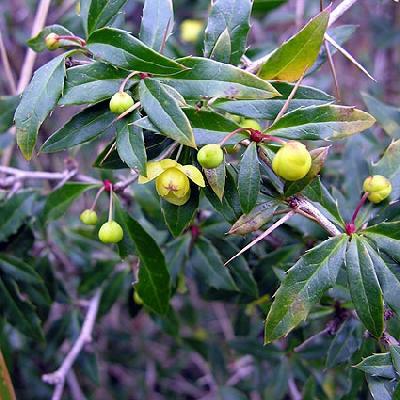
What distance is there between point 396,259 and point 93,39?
1.93 ft

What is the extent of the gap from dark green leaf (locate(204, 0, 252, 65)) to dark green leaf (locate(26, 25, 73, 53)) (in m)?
0.24

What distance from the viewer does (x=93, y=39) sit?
2.99 ft

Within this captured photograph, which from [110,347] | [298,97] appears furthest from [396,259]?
[110,347]

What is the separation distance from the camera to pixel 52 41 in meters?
0.94

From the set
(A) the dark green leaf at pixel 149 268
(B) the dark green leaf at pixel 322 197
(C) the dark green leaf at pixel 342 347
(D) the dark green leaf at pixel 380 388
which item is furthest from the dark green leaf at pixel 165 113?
(C) the dark green leaf at pixel 342 347

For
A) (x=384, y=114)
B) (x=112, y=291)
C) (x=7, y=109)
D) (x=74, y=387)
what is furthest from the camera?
(x=74, y=387)

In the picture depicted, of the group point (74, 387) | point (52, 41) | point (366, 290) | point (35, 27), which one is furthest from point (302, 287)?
point (74, 387)

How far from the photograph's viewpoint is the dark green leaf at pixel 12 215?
1.28 meters

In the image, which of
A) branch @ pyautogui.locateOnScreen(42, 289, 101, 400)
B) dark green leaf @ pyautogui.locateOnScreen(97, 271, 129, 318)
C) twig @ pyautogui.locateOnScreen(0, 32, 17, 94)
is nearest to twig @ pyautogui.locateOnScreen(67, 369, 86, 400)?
branch @ pyautogui.locateOnScreen(42, 289, 101, 400)

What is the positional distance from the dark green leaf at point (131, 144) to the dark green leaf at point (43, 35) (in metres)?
0.22

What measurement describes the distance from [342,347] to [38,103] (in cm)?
74

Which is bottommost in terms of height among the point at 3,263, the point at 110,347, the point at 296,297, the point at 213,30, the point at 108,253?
the point at 110,347

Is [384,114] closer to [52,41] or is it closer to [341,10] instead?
[341,10]

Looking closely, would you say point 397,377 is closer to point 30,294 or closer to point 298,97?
point 298,97
